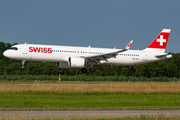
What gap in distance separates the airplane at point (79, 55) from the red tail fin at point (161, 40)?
6.4 inches

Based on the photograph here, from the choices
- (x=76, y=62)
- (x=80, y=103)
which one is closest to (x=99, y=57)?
(x=76, y=62)

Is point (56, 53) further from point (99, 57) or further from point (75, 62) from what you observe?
point (99, 57)

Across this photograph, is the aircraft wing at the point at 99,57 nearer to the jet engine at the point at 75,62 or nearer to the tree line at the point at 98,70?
the jet engine at the point at 75,62

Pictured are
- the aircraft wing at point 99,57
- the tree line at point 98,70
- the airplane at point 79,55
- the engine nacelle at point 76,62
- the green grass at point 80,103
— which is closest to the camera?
the green grass at point 80,103

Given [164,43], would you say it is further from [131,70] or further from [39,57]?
[131,70]

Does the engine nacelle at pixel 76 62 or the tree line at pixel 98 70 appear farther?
the tree line at pixel 98 70

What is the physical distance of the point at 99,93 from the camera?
34.3 m

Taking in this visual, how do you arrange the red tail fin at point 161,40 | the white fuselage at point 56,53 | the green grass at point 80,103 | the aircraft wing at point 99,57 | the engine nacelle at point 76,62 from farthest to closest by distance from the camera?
the red tail fin at point 161,40
the aircraft wing at point 99,57
the engine nacelle at point 76,62
the white fuselage at point 56,53
the green grass at point 80,103

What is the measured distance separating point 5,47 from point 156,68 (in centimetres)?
7154

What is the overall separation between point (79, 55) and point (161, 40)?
16919mm

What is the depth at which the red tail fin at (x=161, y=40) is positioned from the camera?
168 feet

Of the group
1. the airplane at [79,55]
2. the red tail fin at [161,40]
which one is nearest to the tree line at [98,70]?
the red tail fin at [161,40]

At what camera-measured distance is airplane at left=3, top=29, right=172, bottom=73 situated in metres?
42.0

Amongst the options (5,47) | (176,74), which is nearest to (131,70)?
(176,74)
